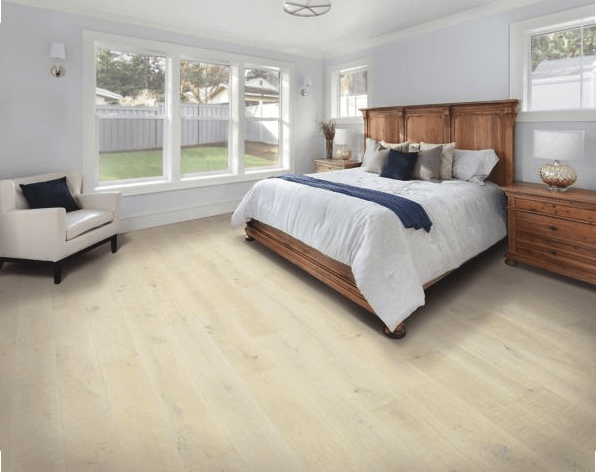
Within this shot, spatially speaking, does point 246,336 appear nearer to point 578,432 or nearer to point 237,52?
point 578,432

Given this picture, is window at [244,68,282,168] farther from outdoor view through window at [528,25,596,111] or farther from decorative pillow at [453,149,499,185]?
outdoor view through window at [528,25,596,111]

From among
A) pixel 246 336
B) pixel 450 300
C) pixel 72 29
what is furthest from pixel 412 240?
pixel 72 29

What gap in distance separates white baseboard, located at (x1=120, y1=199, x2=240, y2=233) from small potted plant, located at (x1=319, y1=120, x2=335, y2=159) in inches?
69.6

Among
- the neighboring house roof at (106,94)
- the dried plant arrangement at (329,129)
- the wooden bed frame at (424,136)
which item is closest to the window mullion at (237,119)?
the dried plant arrangement at (329,129)

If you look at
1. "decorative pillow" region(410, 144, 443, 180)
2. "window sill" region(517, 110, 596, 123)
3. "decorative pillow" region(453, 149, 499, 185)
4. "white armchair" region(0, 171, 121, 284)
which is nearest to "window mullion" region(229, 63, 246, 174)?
"white armchair" region(0, 171, 121, 284)

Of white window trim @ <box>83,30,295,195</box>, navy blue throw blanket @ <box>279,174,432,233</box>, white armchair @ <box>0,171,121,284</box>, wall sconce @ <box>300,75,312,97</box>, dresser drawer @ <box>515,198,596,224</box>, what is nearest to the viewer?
navy blue throw blanket @ <box>279,174,432,233</box>

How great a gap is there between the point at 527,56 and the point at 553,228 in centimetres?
197

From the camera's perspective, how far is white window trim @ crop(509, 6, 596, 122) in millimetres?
3743

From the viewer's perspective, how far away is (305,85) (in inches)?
259

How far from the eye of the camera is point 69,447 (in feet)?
5.34

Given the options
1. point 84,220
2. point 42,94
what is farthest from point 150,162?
point 84,220

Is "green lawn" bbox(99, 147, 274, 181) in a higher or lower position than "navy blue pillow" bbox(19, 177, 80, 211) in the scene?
higher

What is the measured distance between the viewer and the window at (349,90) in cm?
627

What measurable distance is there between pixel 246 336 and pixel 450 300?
5.31ft
